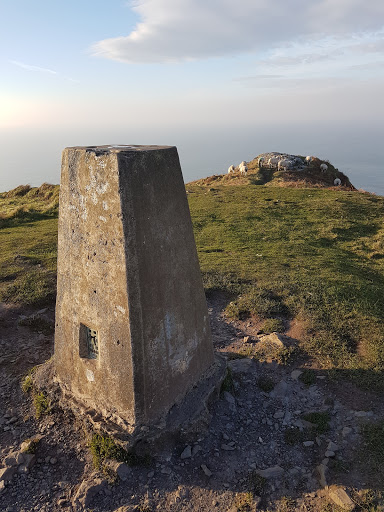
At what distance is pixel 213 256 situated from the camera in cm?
1253

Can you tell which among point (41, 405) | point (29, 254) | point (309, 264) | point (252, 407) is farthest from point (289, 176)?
point (41, 405)

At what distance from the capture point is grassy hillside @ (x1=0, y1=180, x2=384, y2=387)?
783 centimetres

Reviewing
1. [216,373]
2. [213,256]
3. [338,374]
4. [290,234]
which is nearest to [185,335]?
[216,373]

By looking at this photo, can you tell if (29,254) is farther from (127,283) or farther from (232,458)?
(232,458)

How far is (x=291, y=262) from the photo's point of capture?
11.9m

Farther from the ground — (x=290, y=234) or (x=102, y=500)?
(x=290, y=234)

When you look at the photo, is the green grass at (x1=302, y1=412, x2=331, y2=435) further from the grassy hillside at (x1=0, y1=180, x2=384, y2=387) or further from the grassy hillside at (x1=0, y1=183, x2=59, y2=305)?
the grassy hillside at (x1=0, y1=183, x2=59, y2=305)

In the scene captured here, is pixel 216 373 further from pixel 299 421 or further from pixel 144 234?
pixel 144 234

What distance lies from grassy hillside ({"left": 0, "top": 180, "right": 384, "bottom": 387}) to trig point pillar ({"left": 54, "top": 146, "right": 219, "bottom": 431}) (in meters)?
3.43

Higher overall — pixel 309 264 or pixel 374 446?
pixel 309 264

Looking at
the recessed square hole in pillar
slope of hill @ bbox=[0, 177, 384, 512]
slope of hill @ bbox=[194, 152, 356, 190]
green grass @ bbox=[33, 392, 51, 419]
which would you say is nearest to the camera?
slope of hill @ bbox=[0, 177, 384, 512]

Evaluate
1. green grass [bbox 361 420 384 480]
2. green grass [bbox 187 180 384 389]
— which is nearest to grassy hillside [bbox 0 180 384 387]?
green grass [bbox 187 180 384 389]

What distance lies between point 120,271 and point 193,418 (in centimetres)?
242

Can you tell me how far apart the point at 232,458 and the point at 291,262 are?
7.58 metres
